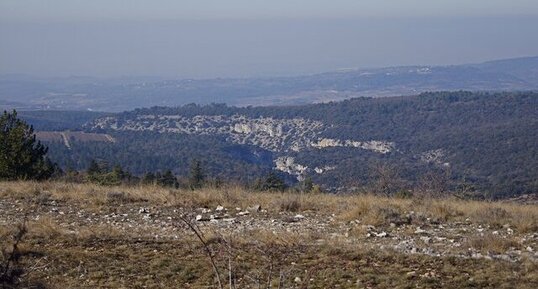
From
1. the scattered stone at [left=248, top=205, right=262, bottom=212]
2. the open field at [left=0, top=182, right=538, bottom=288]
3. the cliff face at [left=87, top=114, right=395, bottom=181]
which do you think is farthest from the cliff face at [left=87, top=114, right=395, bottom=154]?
the scattered stone at [left=248, top=205, right=262, bottom=212]

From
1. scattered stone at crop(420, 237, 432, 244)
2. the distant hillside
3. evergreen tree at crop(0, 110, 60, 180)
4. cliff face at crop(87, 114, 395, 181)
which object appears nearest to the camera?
scattered stone at crop(420, 237, 432, 244)

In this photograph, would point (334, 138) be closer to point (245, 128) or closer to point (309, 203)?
point (245, 128)

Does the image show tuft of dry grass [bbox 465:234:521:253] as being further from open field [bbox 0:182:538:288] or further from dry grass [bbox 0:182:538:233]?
dry grass [bbox 0:182:538:233]

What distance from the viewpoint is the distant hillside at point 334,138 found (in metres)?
81.8

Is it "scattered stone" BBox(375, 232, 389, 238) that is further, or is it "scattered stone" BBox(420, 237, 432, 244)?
"scattered stone" BBox(375, 232, 389, 238)

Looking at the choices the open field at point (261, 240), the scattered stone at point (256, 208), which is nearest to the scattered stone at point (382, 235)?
the open field at point (261, 240)

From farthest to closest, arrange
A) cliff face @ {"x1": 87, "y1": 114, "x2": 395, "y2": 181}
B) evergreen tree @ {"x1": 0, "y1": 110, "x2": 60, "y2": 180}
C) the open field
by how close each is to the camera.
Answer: cliff face @ {"x1": 87, "y1": 114, "x2": 395, "y2": 181} < evergreen tree @ {"x1": 0, "y1": 110, "x2": 60, "y2": 180} < the open field

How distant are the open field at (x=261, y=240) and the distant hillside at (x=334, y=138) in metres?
50.5

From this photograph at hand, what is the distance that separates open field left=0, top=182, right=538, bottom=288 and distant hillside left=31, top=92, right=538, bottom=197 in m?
50.5

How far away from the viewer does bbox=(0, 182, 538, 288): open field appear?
7129mm

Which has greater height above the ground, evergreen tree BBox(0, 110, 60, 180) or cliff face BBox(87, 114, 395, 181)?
evergreen tree BBox(0, 110, 60, 180)

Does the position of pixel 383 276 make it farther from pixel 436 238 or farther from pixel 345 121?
pixel 345 121

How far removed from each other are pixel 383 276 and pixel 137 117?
144083mm

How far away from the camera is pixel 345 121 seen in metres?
128
